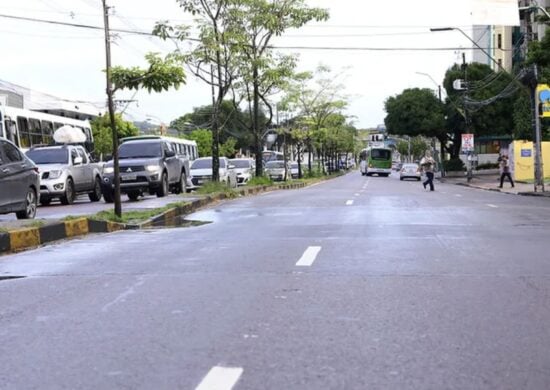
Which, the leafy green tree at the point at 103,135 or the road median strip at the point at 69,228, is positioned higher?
the leafy green tree at the point at 103,135

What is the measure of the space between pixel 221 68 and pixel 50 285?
20150 millimetres

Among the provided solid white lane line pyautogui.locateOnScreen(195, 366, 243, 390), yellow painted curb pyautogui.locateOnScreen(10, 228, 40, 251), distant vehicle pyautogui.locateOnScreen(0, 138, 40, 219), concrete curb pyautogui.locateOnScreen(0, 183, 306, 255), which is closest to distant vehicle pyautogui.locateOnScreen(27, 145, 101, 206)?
concrete curb pyautogui.locateOnScreen(0, 183, 306, 255)

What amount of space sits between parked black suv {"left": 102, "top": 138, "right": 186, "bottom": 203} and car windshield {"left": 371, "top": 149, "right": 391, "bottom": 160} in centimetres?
5315

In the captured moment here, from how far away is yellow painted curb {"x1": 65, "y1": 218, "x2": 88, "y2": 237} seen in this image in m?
12.8

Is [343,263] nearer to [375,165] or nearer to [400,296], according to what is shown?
[400,296]

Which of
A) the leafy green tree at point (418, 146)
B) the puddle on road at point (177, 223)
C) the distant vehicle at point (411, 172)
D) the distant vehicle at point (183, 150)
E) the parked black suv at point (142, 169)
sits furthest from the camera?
the leafy green tree at point (418, 146)

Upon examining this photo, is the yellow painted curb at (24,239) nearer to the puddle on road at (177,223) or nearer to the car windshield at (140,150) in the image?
the puddle on road at (177,223)

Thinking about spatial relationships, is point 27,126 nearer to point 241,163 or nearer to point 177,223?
point 177,223

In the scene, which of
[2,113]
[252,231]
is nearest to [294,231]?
[252,231]

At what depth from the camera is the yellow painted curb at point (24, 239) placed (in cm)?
A: 1108

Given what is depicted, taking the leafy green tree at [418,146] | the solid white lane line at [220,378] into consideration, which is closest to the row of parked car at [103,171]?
the solid white lane line at [220,378]

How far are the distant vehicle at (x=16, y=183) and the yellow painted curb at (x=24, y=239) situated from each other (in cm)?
163

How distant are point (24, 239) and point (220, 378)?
8.00 meters

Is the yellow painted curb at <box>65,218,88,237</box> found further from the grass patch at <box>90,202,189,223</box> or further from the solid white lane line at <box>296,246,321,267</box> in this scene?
the solid white lane line at <box>296,246,321,267</box>
